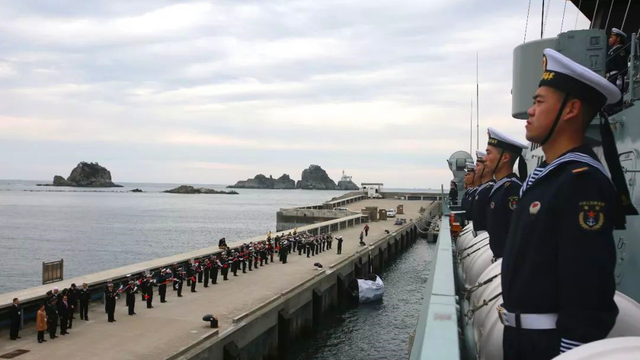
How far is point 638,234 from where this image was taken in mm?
3977

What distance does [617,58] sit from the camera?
639cm

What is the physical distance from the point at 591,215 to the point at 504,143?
129 inches

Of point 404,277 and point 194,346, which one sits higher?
point 194,346

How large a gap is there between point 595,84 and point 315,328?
22.6m

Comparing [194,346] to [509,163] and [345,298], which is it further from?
[345,298]

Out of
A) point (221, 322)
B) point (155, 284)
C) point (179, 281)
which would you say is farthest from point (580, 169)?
point (155, 284)

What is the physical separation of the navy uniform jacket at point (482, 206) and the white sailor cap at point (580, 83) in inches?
129

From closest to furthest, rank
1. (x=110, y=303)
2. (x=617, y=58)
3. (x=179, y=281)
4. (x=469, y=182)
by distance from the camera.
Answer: (x=617, y=58) < (x=469, y=182) < (x=110, y=303) < (x=179, y=281)

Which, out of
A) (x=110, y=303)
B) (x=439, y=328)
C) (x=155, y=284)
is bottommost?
(x=155, y=284)

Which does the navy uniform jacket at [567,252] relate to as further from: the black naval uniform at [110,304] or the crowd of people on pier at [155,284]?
the black naval uniform at [110,304]

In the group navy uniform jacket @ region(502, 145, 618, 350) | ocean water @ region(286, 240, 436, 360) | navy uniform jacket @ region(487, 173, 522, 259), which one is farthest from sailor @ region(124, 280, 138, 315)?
navy uniform jacket @ region(502, 145, 618, 350)

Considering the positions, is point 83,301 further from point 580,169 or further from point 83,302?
point 580,169

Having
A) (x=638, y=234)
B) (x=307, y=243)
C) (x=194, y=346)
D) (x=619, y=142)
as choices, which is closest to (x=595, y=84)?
(x=638, y=234)

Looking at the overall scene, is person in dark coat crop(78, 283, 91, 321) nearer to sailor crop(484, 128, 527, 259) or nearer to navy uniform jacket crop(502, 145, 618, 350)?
sailor crop(484, 128, 527, 259)
